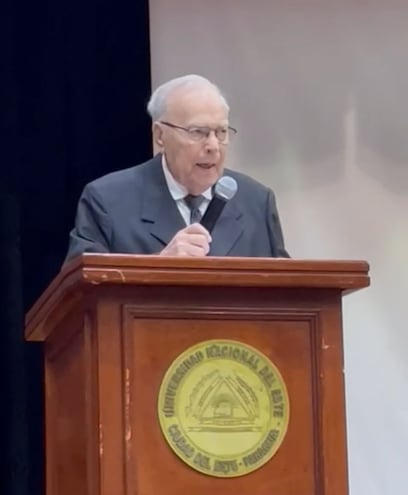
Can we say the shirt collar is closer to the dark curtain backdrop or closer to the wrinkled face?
the wrinkled face

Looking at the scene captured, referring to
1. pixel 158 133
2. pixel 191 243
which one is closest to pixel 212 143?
pixel 158 133

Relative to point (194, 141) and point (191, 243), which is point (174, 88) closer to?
point (194, 141)

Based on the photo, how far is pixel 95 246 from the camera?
230 cm

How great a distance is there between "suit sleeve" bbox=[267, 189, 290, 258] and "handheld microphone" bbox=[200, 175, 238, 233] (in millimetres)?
220

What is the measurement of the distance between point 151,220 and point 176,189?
0.13m

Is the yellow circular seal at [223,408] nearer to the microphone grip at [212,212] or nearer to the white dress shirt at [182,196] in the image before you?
the microphone grip at [212,212]

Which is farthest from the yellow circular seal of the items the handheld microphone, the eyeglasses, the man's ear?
the man's ear

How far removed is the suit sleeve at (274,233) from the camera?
2.45 meters

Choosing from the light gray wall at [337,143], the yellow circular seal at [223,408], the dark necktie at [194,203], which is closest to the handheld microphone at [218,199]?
the dark necktie at [194,203]

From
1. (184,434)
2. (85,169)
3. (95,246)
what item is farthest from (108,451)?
(85,169)

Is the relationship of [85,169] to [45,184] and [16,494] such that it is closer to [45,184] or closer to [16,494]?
[45,184]

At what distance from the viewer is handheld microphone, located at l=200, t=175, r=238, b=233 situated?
2.19 m

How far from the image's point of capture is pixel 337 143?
3.86 meters

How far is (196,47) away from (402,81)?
2.11 feet
